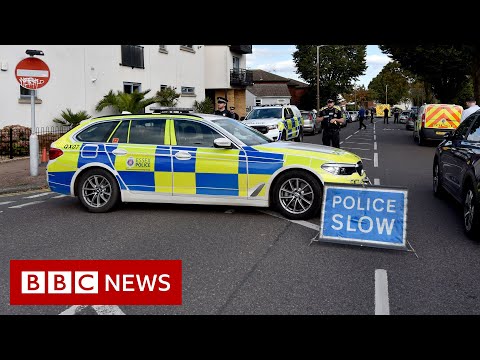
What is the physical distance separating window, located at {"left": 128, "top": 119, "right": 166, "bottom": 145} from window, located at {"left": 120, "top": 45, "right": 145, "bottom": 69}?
16.8 metres

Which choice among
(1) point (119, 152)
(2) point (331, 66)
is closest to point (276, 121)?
(1) point (119, 152)

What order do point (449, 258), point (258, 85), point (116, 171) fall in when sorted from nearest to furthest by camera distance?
point (449, 258)
point (116, 171)
point (258, 85)

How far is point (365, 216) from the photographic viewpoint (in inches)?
260

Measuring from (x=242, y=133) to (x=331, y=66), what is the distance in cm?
6350

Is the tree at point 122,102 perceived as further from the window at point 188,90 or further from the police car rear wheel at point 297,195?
the police car rear wheel at point 297,195

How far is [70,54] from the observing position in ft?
69.9

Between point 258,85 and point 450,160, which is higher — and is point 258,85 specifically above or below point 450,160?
above

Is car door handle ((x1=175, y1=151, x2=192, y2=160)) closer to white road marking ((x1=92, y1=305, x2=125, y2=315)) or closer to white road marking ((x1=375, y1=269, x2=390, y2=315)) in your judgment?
white road marking ((x1=375, y1=269, x2=390, y2=315))

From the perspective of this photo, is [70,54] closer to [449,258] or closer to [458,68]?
[449,258]

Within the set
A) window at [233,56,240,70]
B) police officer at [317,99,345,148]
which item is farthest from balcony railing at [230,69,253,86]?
police officer at [317,99,345,148]

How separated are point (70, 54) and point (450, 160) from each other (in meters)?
16.7

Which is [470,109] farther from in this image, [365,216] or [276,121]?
[276,121]

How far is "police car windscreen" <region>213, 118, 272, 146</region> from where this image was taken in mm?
8539

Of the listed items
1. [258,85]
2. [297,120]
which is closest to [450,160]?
[297,120]
